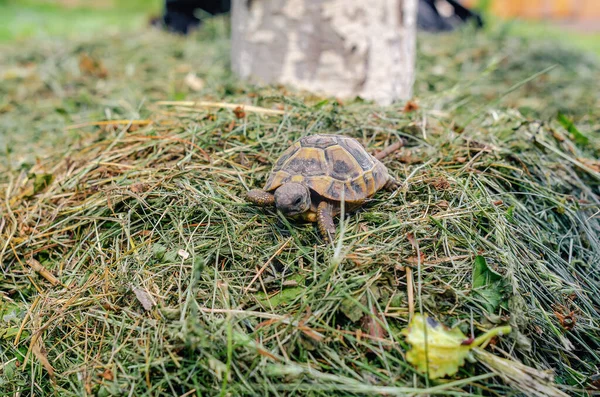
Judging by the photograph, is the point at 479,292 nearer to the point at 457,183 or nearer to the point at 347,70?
the point at 457,183

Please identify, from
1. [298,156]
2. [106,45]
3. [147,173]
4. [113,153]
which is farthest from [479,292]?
[106,45]

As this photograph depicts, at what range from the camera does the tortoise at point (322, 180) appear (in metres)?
2.06

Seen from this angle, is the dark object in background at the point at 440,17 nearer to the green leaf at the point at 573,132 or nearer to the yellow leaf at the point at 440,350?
the green leaf at the point at 573,132

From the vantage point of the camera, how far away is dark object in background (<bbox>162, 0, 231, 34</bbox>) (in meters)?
7.03

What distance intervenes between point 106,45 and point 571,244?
5.55m

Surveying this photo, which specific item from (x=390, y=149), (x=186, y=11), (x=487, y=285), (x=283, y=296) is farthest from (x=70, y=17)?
(x=487, y=285)

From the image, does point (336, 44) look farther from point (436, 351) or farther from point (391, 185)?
point (436, 351)

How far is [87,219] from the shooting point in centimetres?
240

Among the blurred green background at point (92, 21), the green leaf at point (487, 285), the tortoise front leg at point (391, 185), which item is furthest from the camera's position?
the blurred green background at point (92, 21)

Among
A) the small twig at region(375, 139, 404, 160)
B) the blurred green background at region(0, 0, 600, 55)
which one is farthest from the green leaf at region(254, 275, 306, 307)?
the blurred green background at region(0, 0, 600, 55)

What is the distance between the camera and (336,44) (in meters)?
3.60

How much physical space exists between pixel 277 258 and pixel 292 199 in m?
0.27

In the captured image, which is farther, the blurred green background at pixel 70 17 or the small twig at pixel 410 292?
the blurred green background at pixel 70 17

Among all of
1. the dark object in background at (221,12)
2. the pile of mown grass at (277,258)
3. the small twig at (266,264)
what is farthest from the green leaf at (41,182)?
the dark object in background at (221,12)
